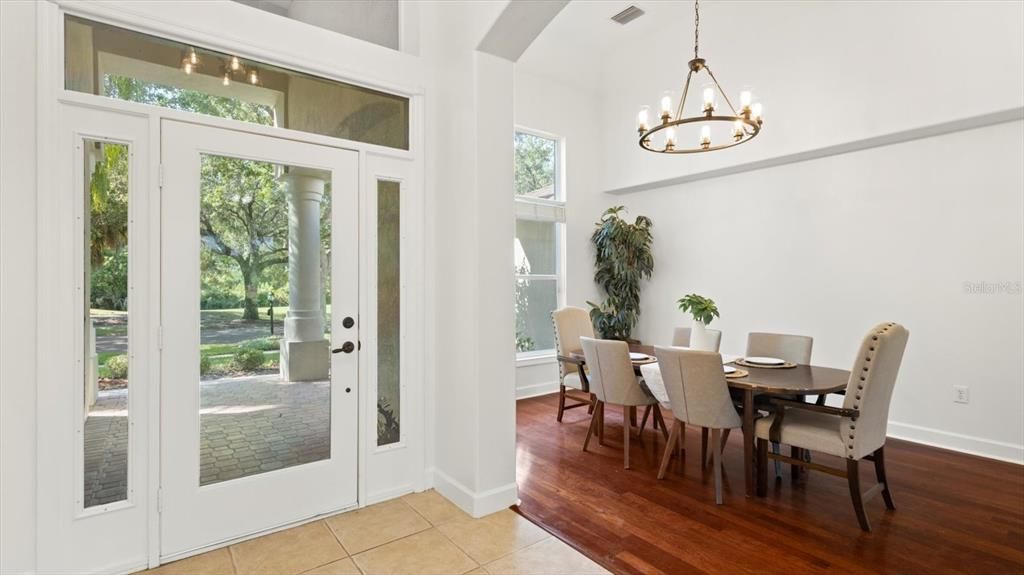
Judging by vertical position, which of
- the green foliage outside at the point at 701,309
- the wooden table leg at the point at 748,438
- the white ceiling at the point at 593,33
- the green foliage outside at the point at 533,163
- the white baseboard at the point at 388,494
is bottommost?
the white baseboard at the point at 388,494

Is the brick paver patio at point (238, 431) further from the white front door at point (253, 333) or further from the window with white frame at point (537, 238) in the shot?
the window with white frame at point (537, 238)

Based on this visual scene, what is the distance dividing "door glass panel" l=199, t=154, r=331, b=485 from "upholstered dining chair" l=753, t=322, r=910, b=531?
279 cm

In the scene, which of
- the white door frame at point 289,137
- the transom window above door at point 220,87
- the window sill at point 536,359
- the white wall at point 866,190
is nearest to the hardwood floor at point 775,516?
the white wall at point 866,190

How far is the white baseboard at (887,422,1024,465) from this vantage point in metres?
3.63

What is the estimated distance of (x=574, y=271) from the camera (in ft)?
20.2

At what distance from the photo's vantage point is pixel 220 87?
2.48m

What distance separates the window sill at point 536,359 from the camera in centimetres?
574

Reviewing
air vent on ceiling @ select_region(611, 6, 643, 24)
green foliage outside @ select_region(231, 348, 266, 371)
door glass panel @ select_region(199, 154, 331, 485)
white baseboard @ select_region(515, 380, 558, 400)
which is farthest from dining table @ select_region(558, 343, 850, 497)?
air vent on ceiling @ select_region(611, 6, 643, 24)

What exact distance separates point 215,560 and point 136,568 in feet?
1.07

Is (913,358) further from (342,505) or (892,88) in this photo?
(342,505)

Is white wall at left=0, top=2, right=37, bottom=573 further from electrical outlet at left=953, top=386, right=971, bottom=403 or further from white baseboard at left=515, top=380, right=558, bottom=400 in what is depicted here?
electrical outlet at left=953, top=386, right=971, bottom=403

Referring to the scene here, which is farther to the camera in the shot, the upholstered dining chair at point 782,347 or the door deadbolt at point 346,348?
the upholstered dining chair at point 782,347

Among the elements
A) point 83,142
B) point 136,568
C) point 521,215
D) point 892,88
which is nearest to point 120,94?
point 83,142

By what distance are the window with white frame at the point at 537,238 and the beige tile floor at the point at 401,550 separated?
10.8 ft
